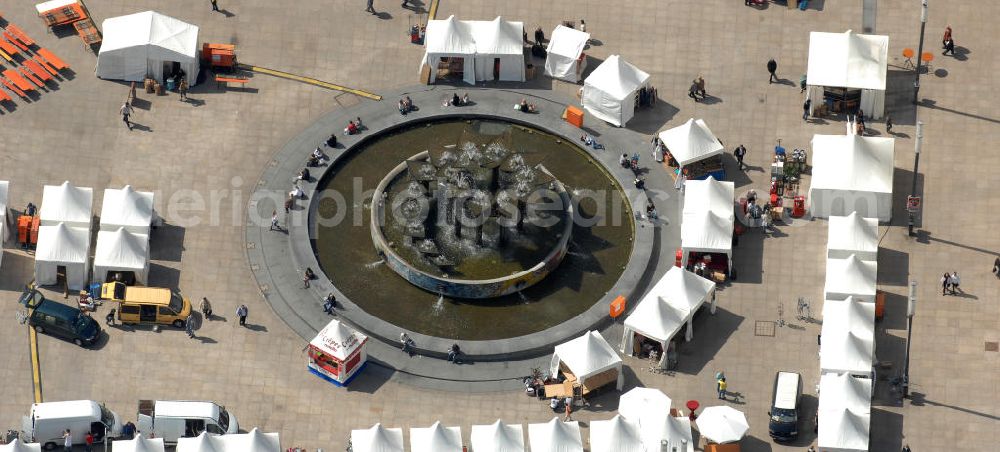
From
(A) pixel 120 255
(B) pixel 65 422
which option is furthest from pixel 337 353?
(B) pixel 65 422

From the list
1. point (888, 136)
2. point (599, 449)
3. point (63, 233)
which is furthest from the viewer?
point (888, 136)

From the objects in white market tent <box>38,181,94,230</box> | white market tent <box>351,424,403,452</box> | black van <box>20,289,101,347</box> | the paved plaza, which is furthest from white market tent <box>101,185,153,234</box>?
white market tent <box>351,424,403,452</box>

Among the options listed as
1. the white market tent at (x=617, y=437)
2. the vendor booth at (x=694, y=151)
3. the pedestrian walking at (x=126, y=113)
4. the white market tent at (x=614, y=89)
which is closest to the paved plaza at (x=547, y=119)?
the pedestrian walking at (x=126, y=113)

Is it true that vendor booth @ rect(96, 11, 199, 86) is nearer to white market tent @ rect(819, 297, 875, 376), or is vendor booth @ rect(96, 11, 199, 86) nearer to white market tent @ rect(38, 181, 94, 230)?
white market tent @ rect(38, 181, 94, 230)

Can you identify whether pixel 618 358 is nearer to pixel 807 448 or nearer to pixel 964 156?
A: pixel 807 448

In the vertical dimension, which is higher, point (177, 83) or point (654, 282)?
point (177, 83)

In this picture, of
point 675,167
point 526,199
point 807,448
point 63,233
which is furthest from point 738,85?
point 63,233

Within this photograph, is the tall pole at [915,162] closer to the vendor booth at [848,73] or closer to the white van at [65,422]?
the vendor booth at [848,73]

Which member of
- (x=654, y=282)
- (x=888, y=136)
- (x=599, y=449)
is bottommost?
(x=599, y=449)
